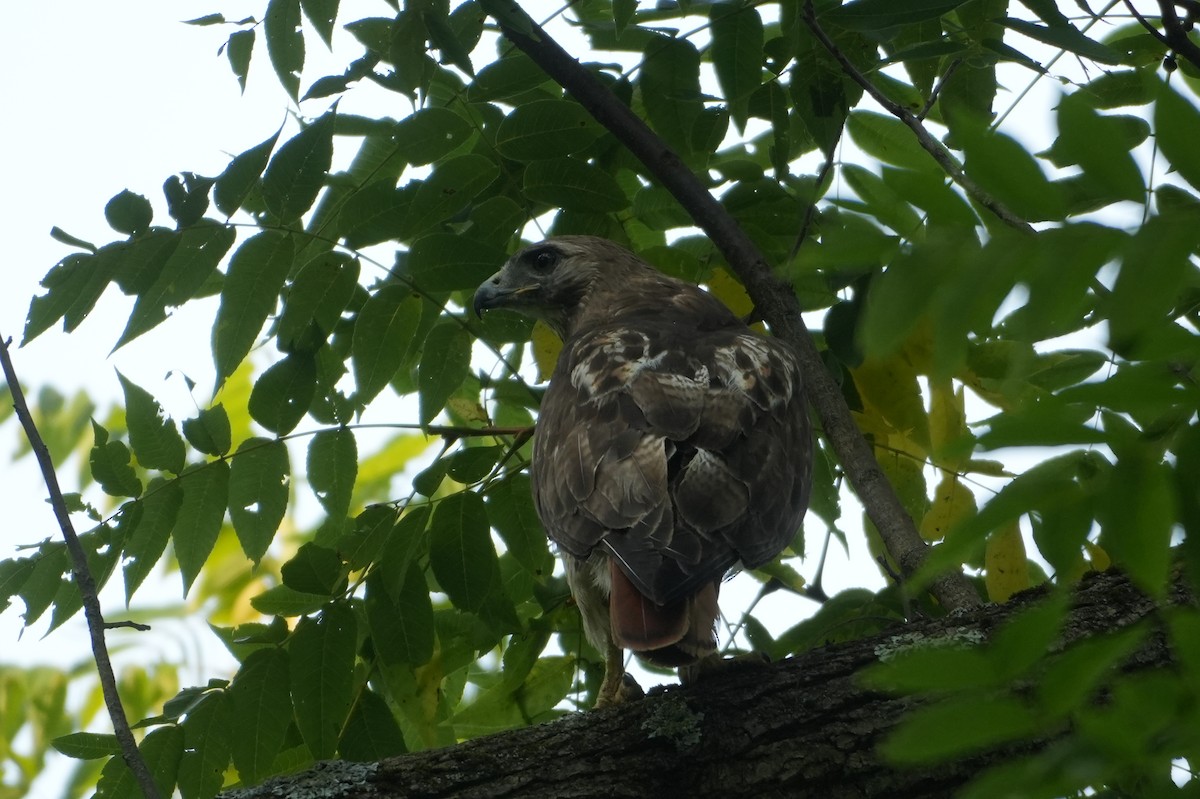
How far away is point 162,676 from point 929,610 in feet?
15.5

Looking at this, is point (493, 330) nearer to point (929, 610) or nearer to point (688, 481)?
point (688, 481)

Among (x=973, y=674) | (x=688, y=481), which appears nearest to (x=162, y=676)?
(x=688, y=481)

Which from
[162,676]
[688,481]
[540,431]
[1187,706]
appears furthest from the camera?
[162,676]

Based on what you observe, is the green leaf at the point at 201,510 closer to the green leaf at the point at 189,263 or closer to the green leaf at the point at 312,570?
the green leaf at the point at 312,570

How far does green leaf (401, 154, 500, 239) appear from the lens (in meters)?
4.03

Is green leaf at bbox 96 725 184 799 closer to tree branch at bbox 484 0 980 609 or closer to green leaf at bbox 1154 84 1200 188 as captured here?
tree branch at bbox 484 0 980 609

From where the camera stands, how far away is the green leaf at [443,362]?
4246 millimetres

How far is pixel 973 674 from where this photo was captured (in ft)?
4.46

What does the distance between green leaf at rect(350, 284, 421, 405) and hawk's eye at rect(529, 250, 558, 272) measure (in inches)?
51.2

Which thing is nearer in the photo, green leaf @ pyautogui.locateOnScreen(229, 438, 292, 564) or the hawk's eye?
green leaf @ pyautogui.locateOnScreen(229, 438, 292, 564)

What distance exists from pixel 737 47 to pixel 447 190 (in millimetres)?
1080

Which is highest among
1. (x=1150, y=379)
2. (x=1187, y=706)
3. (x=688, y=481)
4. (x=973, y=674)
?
(x=688, y=481)

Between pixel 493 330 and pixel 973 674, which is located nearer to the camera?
pixel 973 674

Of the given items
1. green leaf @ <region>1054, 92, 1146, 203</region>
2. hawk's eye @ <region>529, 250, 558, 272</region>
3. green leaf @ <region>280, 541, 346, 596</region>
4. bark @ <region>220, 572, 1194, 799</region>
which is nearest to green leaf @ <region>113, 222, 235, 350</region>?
green leaf @ <region>280, 541, 346, 596</region>
